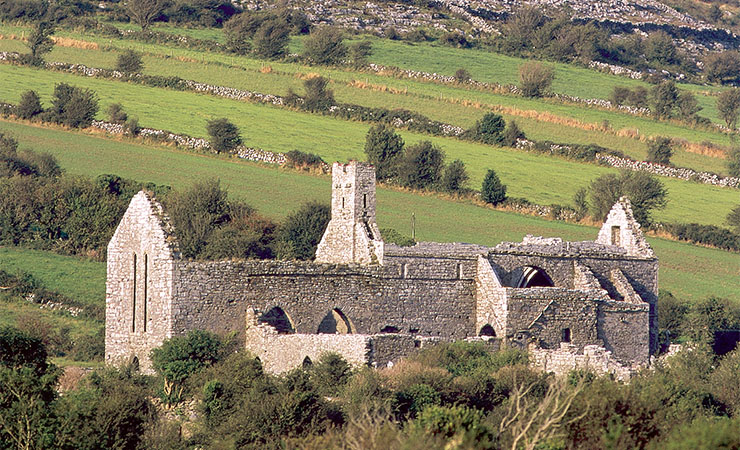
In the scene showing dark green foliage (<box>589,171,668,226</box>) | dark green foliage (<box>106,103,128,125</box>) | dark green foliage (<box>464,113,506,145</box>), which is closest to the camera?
dark green foliage (<box>589,171,668,226</box>)

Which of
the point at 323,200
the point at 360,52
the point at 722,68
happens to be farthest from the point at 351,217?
the point at 722,68

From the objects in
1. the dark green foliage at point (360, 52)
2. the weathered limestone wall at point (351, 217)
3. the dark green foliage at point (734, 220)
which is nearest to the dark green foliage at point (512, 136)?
the dark green foliage at point (734, 220)

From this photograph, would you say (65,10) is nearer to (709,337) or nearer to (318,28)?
(318,28)

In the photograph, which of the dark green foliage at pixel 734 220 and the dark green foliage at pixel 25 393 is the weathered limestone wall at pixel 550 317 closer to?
the dark green foliage at pixel 25 393

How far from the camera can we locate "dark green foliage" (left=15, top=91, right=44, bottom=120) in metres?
83.2

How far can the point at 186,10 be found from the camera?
4569 inches

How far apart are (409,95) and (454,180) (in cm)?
1698

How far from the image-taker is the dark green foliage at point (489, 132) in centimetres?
9012

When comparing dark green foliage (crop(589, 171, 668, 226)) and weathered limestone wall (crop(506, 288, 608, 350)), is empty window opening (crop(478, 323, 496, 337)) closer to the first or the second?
weathered limestone wall (crop(506, 288, 608, 350))

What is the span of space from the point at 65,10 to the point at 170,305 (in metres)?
65.6

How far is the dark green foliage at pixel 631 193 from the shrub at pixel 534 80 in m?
19.8

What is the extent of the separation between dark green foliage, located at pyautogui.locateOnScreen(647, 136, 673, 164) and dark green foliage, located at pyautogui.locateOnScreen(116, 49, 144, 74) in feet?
94.6

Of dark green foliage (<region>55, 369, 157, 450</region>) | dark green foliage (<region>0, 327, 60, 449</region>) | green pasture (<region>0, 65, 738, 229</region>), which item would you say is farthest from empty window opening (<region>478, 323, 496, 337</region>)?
green pasture (<region>0, 65, 738, 229</region>)

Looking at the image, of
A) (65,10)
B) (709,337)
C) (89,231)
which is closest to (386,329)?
(709,337)
